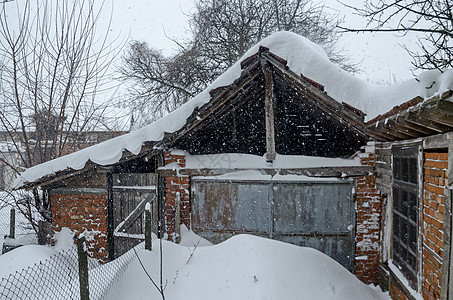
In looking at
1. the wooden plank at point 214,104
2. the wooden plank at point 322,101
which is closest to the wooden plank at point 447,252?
the wooden plank at point 322,101

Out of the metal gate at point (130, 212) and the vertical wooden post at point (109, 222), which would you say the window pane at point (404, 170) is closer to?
the metal gate at point (130, 212)

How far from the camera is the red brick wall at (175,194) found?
5875 mm

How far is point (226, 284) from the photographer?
3662mm

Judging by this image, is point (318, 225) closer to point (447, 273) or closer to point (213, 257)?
point (213, 257)

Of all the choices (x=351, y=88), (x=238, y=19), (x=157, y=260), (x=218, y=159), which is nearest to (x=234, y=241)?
(x=157, y=260)

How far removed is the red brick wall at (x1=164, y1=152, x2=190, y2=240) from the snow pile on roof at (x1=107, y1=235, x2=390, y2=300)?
4.03 ft

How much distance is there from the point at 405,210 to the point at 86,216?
5.73 m

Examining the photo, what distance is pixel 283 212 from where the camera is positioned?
225 inches

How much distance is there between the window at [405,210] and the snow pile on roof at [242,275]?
82cm

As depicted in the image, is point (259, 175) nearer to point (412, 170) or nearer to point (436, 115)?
point (412, 170)

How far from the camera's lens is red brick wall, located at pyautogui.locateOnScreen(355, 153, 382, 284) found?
17.7 feet

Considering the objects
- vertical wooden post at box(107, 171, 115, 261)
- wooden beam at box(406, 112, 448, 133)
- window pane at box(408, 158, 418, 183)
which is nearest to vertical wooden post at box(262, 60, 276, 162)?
window pane at box(408, 158, 418, 183)

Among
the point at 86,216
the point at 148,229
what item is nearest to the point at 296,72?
the point at 148,229

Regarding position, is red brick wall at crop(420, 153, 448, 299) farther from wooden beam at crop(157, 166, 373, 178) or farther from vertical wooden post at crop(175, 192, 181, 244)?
vertical wooden post at crop(175, 192, 181, 244)
